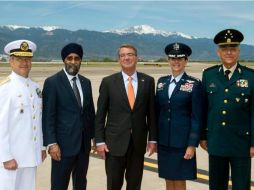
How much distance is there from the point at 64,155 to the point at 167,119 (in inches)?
56.6

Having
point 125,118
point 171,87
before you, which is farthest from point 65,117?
point 171,87

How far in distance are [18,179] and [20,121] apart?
27.8 inches

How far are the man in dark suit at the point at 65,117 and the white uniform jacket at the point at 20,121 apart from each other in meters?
0.17

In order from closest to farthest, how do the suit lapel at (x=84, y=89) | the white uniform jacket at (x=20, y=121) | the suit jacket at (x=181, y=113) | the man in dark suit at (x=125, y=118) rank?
the white uniform jacket at (x=20, y=121) < the suit jacket at (x=181, y=113) < the man in dark suit at (x=125, y=118) < the suit lapel at (x=84, y=89)

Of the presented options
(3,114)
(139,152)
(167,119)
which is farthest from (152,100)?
(3,114)

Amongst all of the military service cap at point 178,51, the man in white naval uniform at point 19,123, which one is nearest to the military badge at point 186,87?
the military service cap at point 178,51

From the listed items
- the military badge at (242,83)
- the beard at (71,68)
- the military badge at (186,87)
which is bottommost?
the military badge at (186,87)

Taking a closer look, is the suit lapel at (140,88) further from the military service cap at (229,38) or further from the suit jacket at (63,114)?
the military service cap at (229,38)

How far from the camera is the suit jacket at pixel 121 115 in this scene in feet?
15.4

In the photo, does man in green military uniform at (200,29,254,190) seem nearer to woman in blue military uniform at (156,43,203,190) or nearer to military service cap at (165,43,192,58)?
woman in blue military uniform at (156,43,203,190)

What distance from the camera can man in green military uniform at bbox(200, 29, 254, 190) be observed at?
441 cm

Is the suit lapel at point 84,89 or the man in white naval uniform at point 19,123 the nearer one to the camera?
the man in white naval uniform at point 19,123

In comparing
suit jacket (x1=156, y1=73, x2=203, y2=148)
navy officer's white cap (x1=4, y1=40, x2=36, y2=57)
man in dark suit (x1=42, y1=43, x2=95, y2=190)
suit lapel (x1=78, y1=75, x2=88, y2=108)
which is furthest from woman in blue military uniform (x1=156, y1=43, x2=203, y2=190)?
navy officer's white cap (x1=4, y1=40, x2=36, y2=57)

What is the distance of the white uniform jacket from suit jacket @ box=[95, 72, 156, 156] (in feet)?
2.68
